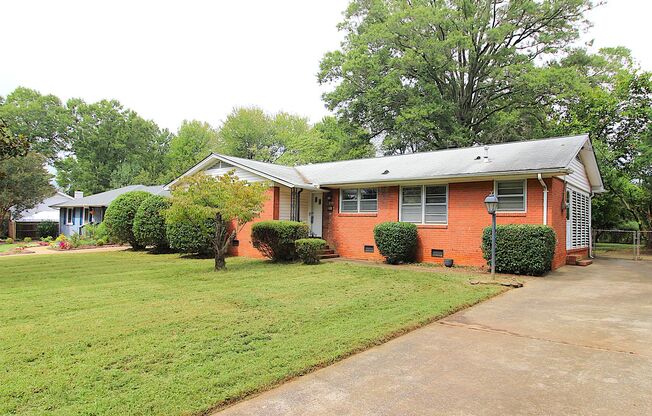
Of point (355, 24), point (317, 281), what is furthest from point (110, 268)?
point (355, 24)

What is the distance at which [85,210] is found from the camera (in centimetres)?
2845

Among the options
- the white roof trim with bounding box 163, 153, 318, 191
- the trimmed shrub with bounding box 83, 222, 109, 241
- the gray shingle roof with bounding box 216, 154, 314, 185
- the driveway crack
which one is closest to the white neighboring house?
the trimmed shrub with bounding box 83, 222, 109, 241

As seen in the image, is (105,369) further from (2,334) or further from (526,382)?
(526,382)

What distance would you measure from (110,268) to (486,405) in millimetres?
11386

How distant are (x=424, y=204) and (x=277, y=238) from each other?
5.20m

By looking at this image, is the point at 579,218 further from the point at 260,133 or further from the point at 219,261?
the point at 260,133

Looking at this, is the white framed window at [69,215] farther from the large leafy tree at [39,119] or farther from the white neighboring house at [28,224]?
the large leafy tree at [39,119]

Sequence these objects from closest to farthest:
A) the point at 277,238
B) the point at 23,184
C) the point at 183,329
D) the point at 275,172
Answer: the point at 183,329 → the point at 277,238 → the point at 275,172 → the point at 23,184

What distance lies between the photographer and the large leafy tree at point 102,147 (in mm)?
44438

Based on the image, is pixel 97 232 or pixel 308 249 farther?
pixel 97 232

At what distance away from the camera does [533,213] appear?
11211 millimetres

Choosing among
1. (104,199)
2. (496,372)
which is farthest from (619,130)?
(104,199)

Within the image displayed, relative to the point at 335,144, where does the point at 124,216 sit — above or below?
below

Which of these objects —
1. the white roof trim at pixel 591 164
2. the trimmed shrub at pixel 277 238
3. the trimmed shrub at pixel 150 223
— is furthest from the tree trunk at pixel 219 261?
the white roof trim at pixel 591 164
